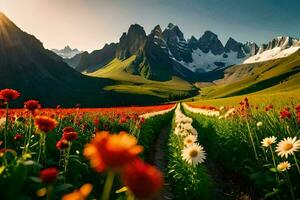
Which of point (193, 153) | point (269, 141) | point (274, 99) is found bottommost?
point (193, 153)

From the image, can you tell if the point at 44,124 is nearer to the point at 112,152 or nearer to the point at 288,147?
the point at 112,152

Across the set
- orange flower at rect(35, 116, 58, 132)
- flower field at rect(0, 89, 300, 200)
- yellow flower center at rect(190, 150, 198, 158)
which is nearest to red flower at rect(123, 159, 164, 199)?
flower field at rect(0, 89, 300, 200)

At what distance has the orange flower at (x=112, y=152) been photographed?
185 cm

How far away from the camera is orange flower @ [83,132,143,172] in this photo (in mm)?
1850

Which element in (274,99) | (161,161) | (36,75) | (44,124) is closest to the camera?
(44,124)

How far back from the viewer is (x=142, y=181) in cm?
185

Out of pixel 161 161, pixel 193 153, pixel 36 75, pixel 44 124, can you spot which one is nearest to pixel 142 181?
pixel 44 124

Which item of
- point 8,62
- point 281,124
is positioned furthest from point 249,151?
point 8,62

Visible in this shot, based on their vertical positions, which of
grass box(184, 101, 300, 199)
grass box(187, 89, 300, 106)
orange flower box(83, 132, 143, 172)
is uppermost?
grass box(187, 89, 300, 106)

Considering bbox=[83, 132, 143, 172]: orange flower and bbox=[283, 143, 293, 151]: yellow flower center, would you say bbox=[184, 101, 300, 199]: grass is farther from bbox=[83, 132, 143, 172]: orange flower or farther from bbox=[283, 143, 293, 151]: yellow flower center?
bbox=[83, 132, 143, 172]: orange flower

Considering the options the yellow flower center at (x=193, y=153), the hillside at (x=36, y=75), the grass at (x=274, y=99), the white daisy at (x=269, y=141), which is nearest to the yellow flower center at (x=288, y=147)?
the white daisy at (x=269, y=141)

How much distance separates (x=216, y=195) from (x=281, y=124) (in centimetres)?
267

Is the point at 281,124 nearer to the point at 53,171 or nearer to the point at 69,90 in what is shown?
the point at 53,171

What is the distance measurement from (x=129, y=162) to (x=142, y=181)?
11 cm
